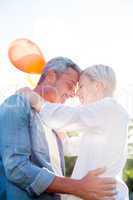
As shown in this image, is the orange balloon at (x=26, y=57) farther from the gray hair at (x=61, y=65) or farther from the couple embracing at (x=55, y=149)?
the couple embracing at (x=55, y=149)

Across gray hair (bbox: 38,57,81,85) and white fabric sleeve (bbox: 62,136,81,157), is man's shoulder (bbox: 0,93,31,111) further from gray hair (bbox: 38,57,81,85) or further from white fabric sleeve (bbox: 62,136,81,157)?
white fabric sleeve (bbox: 62,136,81,157)

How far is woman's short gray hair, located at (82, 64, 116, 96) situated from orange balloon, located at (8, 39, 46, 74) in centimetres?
61

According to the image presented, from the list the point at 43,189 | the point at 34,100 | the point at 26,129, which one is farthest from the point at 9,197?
the point at 34,100

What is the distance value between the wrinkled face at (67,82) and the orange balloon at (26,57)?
1.62ft


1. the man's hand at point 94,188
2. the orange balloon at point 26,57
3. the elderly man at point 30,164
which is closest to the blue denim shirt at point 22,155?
the elderly man at point 30,164

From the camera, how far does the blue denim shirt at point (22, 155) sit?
1606 mm

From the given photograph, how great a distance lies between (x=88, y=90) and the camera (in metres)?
1.82

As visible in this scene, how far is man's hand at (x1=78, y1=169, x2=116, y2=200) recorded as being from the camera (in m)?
1.59

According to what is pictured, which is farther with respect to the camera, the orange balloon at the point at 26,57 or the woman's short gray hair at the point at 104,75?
the orange balloon at the point at 26,57

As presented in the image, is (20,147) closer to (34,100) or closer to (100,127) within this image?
(34,100)

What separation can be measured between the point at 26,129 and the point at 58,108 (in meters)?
0.15

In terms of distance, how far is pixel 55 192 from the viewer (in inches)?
64.3

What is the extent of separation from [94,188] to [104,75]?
474 mm

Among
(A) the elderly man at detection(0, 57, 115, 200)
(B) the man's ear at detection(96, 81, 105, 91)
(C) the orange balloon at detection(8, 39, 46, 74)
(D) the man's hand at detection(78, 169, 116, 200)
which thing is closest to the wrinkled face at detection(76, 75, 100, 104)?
(B) the man's ear at detection(96, 81, 105, 91)
